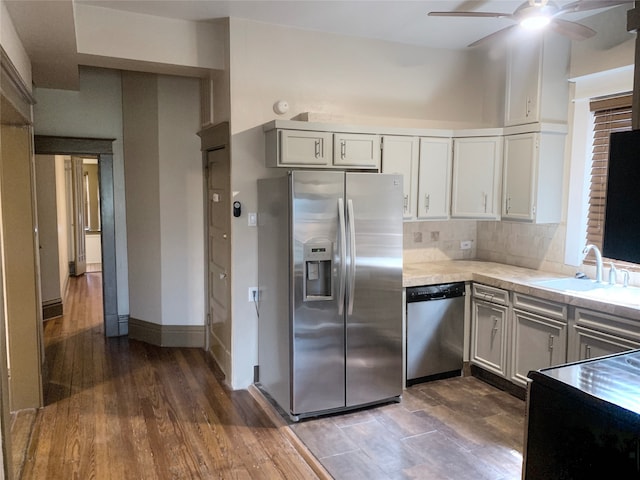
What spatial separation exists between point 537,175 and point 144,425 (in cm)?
347

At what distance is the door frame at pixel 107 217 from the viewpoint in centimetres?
509

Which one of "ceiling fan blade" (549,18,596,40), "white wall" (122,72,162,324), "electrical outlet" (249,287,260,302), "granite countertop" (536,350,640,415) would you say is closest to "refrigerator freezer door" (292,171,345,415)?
"electrical outlet" (249,287,260,302)

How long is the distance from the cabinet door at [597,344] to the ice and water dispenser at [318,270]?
166cm

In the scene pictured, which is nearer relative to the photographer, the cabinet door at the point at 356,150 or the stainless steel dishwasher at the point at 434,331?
the cabinet door at the point at 356,150

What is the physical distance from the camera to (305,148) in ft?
11.8

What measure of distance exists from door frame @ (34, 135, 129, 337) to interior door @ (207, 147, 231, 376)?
1238 mm

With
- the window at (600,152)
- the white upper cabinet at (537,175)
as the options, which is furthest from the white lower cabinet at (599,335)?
the white upper cabinet at (537,175)

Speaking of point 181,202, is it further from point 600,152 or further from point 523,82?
point 600,152

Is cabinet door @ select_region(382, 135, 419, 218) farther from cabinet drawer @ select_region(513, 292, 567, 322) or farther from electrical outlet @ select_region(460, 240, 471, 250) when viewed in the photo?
cabinet drawer @ select_region(513, 292, 567, 322)

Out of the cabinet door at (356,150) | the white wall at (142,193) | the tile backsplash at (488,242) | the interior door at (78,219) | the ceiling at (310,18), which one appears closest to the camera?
the ceiling at (310,18)

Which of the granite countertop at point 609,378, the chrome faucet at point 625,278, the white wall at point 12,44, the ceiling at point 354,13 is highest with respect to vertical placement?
the ceiling at point 354,13

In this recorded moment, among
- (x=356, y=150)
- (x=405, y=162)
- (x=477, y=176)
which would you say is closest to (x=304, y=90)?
(x=356, y=150)

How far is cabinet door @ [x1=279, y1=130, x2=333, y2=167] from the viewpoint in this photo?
11.7ft

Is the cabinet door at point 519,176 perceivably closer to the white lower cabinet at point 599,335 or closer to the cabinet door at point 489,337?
the cabinet door at point 489,337
